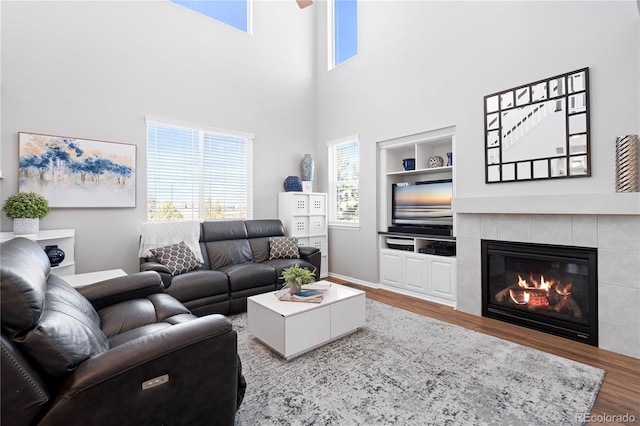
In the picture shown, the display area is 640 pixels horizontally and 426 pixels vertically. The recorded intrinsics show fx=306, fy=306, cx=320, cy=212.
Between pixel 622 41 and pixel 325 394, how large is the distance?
3.73 m

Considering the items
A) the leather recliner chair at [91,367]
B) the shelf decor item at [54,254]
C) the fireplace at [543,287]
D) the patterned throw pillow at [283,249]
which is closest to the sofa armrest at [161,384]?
the leather recliner chair at [91,367]

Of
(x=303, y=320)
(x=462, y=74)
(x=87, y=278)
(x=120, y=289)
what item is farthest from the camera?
(x=462, y=74)

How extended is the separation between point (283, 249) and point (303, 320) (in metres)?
1.95

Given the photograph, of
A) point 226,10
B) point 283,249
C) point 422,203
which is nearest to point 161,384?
point 283,249

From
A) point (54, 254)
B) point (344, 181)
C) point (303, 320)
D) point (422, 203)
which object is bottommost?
point (303, 320)

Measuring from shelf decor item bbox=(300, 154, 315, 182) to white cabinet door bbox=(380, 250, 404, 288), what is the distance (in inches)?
71.7

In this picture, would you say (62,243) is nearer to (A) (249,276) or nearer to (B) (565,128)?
(A) (249,276)

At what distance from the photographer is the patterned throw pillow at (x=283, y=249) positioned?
14.2ft

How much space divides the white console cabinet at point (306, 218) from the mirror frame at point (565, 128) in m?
2.62

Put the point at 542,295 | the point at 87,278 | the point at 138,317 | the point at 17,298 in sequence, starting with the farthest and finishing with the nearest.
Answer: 1. the point at 542,295
2. the point at 87,278
3. the point at 138,317
4. the point at 17,298

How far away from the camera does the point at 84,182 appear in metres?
3.50

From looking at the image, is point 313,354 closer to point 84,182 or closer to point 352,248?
point 352,248

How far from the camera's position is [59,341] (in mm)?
1130

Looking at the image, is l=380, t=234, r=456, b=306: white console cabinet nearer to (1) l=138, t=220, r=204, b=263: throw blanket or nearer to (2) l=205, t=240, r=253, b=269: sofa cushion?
(2) l=205, t=240, r=253, b=269: sofa cushion
